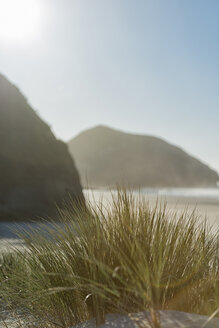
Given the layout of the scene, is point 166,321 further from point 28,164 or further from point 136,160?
point 136,160

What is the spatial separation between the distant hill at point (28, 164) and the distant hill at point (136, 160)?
321 ft

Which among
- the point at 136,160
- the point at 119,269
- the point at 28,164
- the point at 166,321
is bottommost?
the point at 166,321

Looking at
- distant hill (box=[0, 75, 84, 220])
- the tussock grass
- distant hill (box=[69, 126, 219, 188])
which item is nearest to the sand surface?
the tussock grass

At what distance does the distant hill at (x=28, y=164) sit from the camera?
14000 millimetres

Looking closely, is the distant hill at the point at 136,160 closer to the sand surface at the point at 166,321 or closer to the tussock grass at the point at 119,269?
the tussock grass at the point at 119,269

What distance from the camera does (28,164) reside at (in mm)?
14992

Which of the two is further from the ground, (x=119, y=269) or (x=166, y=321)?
(x=119, y=269)

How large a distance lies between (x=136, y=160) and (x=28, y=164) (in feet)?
354

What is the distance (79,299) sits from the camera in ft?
9.07

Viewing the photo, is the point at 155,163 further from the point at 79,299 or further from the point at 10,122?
the point at 79,299

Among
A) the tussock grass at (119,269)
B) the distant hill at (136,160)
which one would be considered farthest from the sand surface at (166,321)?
the distant hill at (136,160)

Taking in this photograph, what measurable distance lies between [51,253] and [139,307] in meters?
0.82

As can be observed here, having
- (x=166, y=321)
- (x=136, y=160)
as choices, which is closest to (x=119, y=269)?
(x=166, y=321)

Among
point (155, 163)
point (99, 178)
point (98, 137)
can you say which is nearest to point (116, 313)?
point (99, 178)
